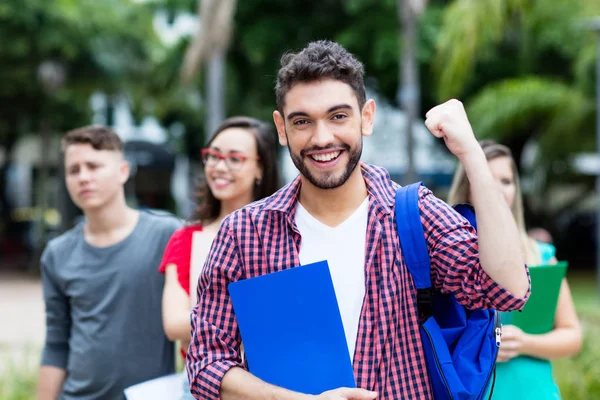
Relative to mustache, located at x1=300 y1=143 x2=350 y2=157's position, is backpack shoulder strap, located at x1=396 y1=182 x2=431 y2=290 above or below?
below

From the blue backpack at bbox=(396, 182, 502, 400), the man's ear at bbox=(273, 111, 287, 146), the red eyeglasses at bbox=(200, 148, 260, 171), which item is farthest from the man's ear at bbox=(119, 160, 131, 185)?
the blue backpack at bbox=(396, 182, 502, 400)

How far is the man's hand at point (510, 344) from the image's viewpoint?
3072mm

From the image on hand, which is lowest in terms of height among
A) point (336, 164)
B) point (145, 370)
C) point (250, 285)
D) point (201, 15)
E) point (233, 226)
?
point (145, 370)

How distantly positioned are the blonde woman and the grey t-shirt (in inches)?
55.9

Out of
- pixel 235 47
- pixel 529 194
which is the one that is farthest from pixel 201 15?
pixel 529 194

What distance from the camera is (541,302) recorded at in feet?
10.5

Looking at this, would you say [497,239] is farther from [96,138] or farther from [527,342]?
[96,138]

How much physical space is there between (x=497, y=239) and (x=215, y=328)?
0.78 meters

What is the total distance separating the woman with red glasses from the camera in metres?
3.02

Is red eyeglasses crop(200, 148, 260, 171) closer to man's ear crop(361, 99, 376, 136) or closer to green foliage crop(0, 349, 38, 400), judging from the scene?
man's ear crop(361, 99, 376, 136)

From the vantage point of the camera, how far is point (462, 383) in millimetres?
2027

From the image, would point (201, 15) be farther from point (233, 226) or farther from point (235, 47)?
point (233, 226)

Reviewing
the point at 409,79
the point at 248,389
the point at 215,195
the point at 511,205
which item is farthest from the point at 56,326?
the point at 409,79

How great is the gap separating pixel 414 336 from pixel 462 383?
6.7 inches
